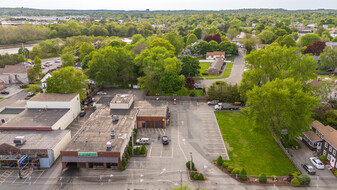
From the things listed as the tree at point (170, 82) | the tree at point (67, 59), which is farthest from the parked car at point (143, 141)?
the tree at point (67, 59)

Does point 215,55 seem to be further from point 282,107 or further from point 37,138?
point 37,138

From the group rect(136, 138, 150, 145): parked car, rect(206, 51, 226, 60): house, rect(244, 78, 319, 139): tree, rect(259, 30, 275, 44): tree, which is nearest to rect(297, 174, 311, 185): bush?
rect(244, 78, 319, 139): tree

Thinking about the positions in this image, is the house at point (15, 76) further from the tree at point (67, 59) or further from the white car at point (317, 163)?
the white car at point (317, 163)

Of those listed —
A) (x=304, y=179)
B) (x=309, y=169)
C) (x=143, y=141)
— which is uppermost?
(x=304, y=179)

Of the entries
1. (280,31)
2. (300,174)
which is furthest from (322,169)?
(280,31)

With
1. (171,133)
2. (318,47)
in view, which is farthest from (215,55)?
(171,133)

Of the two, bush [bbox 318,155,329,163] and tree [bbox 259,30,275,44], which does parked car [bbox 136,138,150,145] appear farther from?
tree [bbox 259,30,275,44]

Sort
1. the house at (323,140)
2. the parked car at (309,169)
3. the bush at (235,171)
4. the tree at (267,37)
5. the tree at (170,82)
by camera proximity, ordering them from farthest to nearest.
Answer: the tree at (267,37) → the tree at (170,82) → the house at (323,140) → the parked car at (309,169) → the bush at (235,171)
